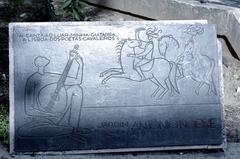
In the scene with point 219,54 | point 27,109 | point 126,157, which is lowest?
point 126,157

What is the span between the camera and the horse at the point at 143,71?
15.4 ft

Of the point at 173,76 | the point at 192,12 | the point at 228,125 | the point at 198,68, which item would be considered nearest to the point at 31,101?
the point at 173,76

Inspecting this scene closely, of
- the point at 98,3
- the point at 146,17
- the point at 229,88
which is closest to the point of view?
the point at 229,88

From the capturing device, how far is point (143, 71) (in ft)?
15.4

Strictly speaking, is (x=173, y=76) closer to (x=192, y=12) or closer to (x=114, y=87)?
(x=114, y=87)

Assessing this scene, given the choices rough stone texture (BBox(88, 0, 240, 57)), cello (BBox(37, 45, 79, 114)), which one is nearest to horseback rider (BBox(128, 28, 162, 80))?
cello (BBox(37, 45, 79, 114))

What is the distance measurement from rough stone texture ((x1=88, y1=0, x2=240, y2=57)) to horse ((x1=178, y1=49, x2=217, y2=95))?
1443 mm

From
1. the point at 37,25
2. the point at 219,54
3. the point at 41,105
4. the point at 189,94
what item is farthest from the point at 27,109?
the point at 219,54

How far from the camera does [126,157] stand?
464cm

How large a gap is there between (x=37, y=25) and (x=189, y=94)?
1237 mm

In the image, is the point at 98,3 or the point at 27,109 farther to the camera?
the point at 98,3

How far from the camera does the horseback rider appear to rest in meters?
4.70

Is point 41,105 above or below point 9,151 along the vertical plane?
above

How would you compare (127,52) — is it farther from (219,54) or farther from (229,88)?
(229,88)
